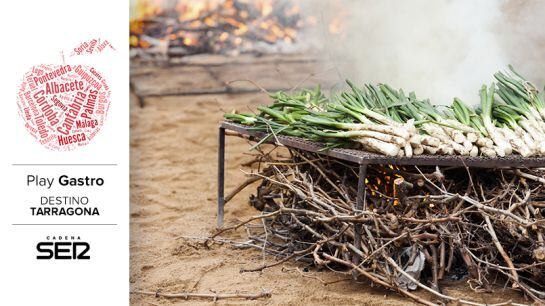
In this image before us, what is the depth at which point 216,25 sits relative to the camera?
1350cm

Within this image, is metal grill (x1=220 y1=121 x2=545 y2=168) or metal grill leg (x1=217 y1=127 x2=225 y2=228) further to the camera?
metal grill leg (x1=217 y1=127 x2=225 y2=228)

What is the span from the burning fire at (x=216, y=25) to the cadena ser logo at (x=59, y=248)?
30.2 ft

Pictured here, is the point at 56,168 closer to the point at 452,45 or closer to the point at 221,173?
the point at 221,173

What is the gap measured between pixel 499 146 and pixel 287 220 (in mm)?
1558

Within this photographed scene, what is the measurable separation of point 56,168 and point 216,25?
941cm

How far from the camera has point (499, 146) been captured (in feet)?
17.1

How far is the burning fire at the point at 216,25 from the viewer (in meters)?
13.4

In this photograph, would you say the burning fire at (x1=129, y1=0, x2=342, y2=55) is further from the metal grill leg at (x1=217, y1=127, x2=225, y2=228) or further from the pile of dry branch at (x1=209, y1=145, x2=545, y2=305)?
the pile of dry branch at (x1=209, y1=145, x2=545, y2=305)

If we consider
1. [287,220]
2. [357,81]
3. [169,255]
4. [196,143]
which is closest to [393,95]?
[287,220]

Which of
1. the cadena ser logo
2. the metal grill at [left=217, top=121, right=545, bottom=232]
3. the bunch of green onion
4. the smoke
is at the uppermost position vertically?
the smoke

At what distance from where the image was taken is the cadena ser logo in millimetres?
4277

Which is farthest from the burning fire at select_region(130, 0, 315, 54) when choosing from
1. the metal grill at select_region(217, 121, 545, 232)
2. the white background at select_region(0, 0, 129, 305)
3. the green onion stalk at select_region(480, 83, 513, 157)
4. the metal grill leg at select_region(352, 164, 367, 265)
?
the white background at select_region(0, 0, 129, 305)

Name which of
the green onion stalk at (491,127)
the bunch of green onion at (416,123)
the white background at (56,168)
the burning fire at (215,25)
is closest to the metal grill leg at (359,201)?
the bunch of green onion at (416,123)

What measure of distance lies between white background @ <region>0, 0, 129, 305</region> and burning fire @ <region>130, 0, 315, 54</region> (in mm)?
9067
